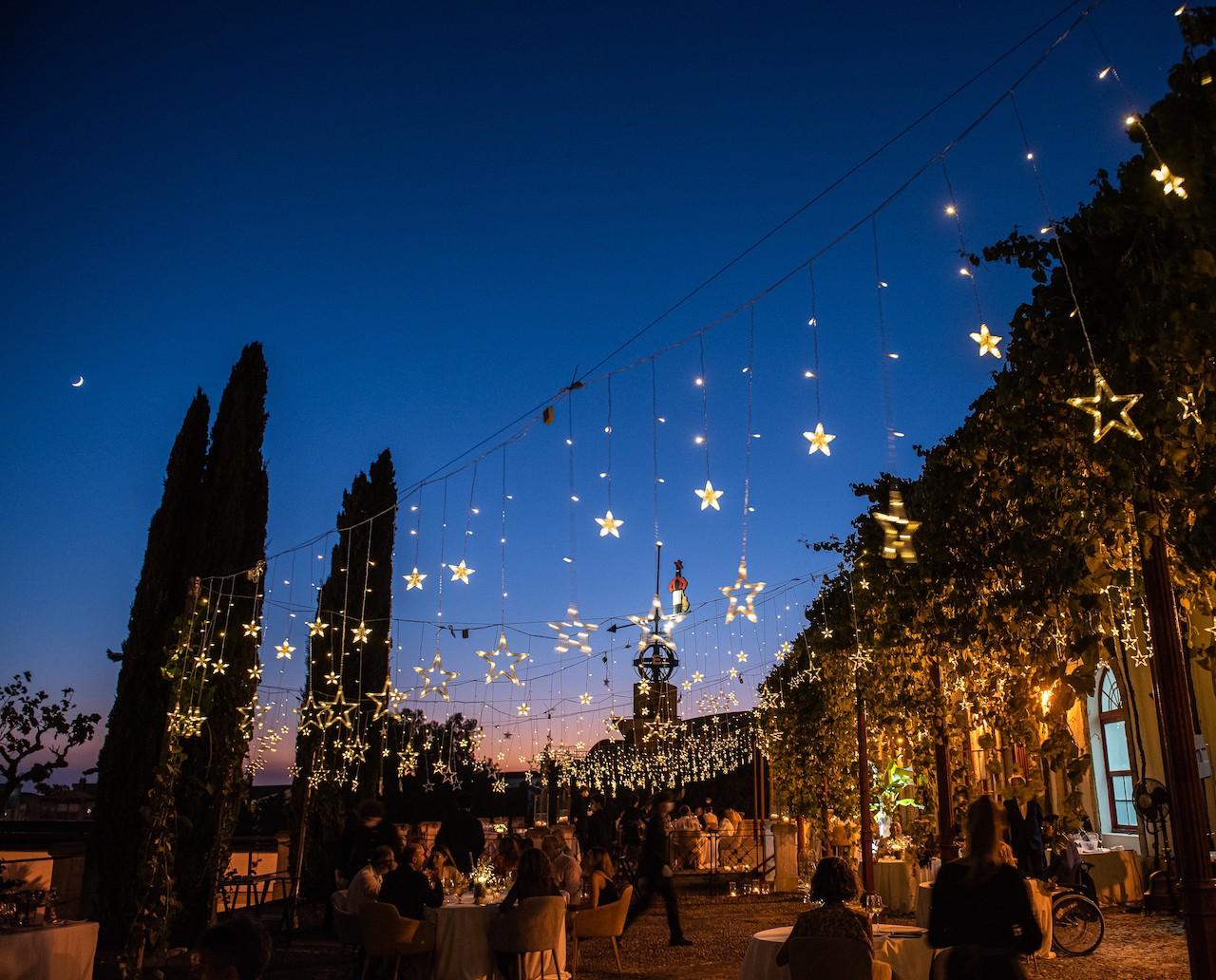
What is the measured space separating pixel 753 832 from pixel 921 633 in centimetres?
1309

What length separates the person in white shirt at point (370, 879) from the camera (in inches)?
277

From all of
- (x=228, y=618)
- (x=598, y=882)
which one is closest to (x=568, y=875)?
(x=598, y=882)

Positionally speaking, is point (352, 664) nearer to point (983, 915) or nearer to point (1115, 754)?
point (1115, 754)

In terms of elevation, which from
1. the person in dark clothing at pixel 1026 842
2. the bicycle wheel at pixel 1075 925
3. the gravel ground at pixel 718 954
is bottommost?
the gravel ground at pixel 718 954

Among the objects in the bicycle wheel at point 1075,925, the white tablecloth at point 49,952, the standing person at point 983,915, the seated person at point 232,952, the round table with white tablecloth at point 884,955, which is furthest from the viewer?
the bicycle wheel at point 1075,925

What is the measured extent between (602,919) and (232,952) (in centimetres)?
510

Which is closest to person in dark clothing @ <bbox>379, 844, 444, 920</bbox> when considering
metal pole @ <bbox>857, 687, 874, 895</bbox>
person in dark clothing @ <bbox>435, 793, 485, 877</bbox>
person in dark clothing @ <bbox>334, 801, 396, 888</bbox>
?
person in dark clothing @ <bbox>334, 801, 396, 888</bbox>

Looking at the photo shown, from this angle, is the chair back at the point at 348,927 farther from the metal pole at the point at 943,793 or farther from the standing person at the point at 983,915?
the standing person at the point at 983,915

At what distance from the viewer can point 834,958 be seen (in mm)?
4020

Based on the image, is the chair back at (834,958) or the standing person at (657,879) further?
the standing person at (657,879)

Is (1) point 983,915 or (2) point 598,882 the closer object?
(1) point 983,915

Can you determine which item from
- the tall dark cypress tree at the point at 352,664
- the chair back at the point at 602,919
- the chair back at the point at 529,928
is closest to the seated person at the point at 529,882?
the chair back at the point at 529,928

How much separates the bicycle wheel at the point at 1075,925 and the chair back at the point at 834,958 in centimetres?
471

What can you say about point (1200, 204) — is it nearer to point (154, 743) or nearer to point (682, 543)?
point (682, 543)
